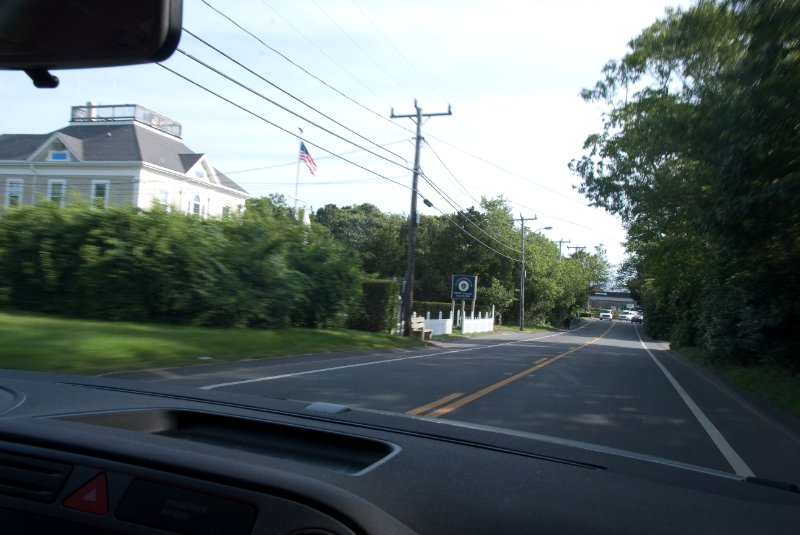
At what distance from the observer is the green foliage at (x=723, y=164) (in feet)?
31.9

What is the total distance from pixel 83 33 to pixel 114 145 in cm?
A: 3625

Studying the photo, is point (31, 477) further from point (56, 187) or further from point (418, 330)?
point (56, 187)

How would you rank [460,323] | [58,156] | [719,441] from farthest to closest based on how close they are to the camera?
1. [460,323]
2. [58,156]
3. [719,441]

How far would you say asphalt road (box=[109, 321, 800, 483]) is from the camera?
8.19 metres

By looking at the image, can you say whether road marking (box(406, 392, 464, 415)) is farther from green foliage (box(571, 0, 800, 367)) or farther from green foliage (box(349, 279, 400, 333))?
green foliage (box(349, 279, 400, 333))

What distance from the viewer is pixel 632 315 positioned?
11812 cm

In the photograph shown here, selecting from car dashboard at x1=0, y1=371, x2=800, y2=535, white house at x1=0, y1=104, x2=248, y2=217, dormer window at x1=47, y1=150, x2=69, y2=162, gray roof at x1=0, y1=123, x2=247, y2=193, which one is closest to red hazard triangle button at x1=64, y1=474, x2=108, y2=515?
car dashboard at x1=0, y1=371, x2=800, y2=535

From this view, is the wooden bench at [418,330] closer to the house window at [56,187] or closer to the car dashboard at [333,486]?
the house window at [56,187]

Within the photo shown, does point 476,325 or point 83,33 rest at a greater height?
point 83,33

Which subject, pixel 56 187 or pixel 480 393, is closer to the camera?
pixel 480 393

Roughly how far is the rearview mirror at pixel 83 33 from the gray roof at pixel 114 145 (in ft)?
111

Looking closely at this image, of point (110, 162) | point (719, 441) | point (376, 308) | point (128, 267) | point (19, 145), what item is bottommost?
point (719, 441)

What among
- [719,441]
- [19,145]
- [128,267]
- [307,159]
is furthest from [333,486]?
[19,145]

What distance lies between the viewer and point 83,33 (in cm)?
267
